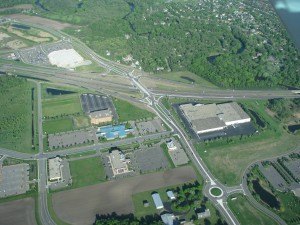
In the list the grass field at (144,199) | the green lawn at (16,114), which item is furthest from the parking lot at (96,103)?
the grass field at (144,199)

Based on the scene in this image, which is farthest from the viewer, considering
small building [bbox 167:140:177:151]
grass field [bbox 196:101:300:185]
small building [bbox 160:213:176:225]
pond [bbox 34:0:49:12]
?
pond [bbox 34:0:49:12]

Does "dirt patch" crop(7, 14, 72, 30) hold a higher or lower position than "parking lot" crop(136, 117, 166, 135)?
higher

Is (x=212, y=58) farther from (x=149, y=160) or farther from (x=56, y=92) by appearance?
(x=149, y=160)

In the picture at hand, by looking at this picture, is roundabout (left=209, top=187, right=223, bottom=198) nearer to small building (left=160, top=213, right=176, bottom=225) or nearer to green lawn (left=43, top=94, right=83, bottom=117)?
small building (left=160, top=213, right=176, bottom=225)

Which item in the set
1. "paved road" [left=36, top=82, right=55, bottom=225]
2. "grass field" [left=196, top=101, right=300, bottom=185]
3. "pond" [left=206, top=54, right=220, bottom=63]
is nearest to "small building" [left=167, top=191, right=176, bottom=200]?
"grass field" [left=196, top=101, right=300, bottom=185]

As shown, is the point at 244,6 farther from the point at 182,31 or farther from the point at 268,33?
the point at 182,31
